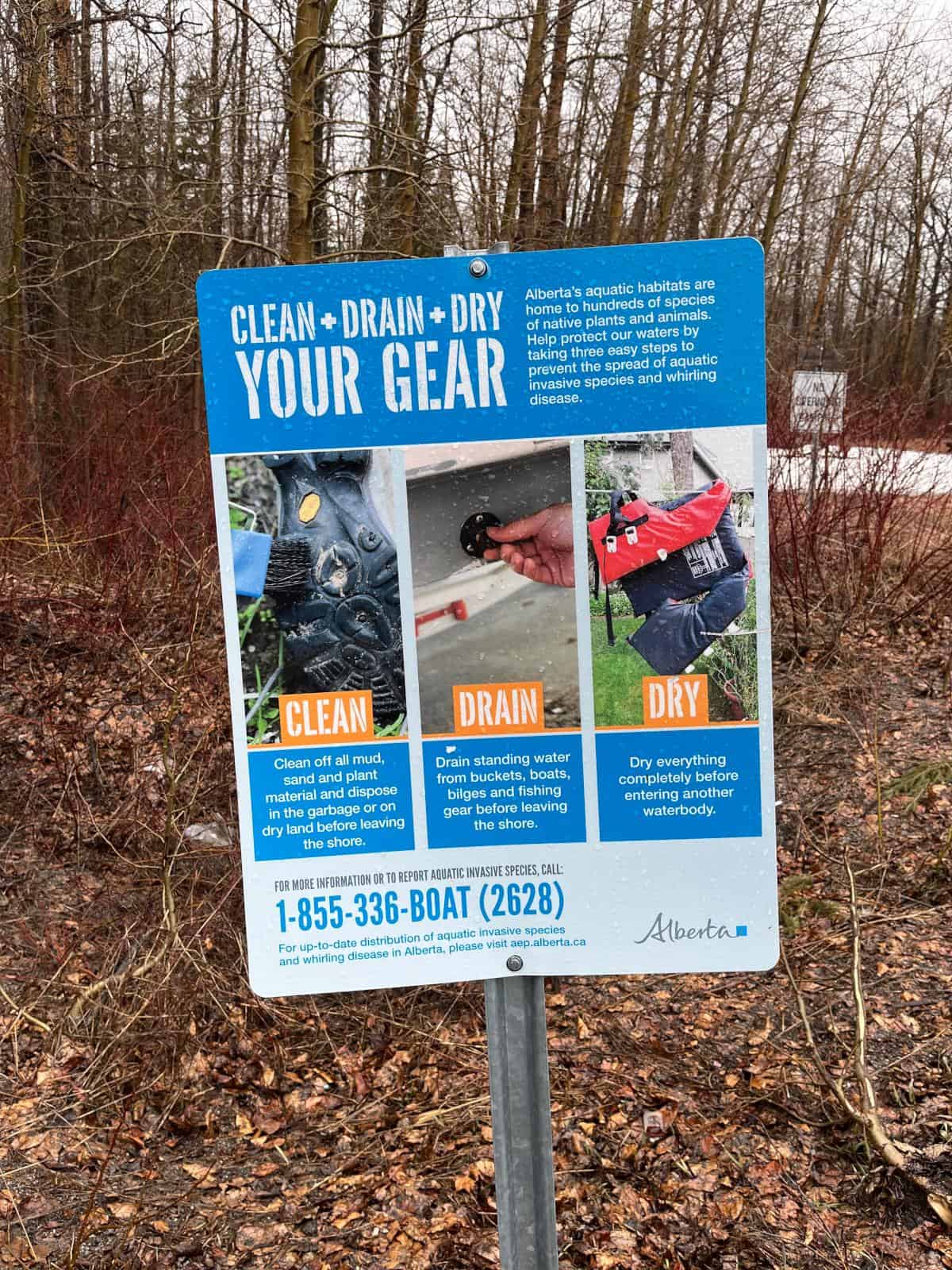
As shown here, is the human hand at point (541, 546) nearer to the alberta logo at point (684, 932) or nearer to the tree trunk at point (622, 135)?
the alberta logo at point (684, 932)

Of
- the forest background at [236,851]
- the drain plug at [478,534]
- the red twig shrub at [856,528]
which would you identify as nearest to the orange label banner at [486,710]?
the drain plug at [478,534]

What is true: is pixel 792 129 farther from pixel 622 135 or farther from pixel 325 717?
pixel 325 717

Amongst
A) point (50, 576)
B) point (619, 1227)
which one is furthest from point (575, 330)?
point (50, 576)

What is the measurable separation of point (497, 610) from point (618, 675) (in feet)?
0.71

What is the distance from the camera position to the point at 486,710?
154cm

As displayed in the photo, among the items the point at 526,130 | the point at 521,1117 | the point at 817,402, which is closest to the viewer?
the point at 521,1117

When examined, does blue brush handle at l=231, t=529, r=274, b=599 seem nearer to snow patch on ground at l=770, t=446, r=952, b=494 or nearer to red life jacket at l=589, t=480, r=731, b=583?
red life jacket at l=589, t=480, r=731, b=583

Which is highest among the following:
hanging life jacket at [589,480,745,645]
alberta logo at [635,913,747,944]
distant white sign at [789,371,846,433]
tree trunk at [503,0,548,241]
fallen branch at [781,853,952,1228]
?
tree trunk at [503,0,548,241]

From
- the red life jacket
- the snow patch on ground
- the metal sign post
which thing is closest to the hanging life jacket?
the red life jacket

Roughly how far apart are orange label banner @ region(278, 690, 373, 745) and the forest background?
181 centimetres

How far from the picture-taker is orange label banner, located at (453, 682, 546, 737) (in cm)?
154

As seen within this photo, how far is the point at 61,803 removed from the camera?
16.9 ft

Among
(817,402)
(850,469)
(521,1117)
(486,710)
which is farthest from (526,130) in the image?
(521,1117)

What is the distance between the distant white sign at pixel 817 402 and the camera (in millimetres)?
6699
